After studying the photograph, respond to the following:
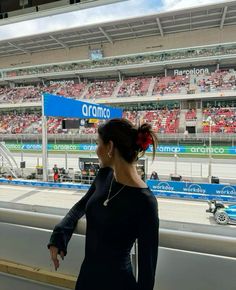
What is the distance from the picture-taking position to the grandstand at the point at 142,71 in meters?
19.1

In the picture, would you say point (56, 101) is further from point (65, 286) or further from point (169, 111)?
point (169, 111)

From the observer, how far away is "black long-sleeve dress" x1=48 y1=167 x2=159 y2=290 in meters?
0.79

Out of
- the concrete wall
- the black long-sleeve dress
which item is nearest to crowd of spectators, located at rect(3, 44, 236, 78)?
the concrete wall

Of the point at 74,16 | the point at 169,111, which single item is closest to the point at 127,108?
the point at 169,111

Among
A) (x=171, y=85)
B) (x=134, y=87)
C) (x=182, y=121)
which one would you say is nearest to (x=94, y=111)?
(x=182, y=121)

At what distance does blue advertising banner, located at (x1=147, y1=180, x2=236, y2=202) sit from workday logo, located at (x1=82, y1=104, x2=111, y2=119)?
2602mm

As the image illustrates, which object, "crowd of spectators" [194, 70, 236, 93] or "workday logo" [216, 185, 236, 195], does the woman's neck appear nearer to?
"workday logo" [216, 185, 236, 195]

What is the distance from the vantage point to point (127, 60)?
2291 centimetres

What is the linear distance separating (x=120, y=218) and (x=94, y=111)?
785 cm

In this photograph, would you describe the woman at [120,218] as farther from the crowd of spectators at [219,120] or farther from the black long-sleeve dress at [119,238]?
the crowd of spectators at [219,120]

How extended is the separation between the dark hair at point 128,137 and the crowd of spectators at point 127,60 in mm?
21694

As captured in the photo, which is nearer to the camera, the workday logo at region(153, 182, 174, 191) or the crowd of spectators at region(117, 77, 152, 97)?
the workday logo at region(153, 182, 174, 191)

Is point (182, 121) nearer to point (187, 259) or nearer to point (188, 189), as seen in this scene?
point (188, 189)

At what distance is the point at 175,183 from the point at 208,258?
6.73m
